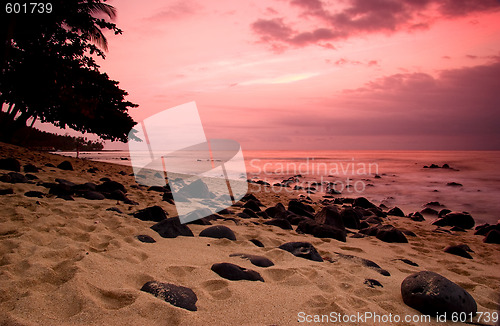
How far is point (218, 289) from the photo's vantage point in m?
2.58

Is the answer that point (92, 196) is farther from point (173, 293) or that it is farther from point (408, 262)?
point (408, 262)

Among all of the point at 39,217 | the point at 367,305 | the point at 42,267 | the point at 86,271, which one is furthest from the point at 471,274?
the point at 39,217

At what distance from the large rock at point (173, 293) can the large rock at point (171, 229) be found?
1621mm

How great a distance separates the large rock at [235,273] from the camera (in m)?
2.80

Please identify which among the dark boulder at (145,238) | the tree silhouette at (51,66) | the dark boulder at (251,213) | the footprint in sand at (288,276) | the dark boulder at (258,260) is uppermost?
the tree silhouette at (51,66)

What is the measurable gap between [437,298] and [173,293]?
221cm

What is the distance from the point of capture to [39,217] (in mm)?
3908

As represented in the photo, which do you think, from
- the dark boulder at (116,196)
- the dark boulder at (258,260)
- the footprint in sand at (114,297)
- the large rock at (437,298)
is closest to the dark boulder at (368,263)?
the large rock at (437,298)

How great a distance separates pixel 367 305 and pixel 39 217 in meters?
4.10

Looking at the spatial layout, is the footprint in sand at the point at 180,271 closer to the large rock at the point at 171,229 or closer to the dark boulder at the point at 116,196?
the large rock at the point at 171,229

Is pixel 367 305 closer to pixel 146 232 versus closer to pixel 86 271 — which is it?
pixel 86 271

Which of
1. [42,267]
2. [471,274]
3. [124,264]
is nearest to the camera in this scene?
[42,267]

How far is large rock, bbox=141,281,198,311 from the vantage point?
2.22 m

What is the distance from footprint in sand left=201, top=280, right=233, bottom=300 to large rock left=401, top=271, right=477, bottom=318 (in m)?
1.62
